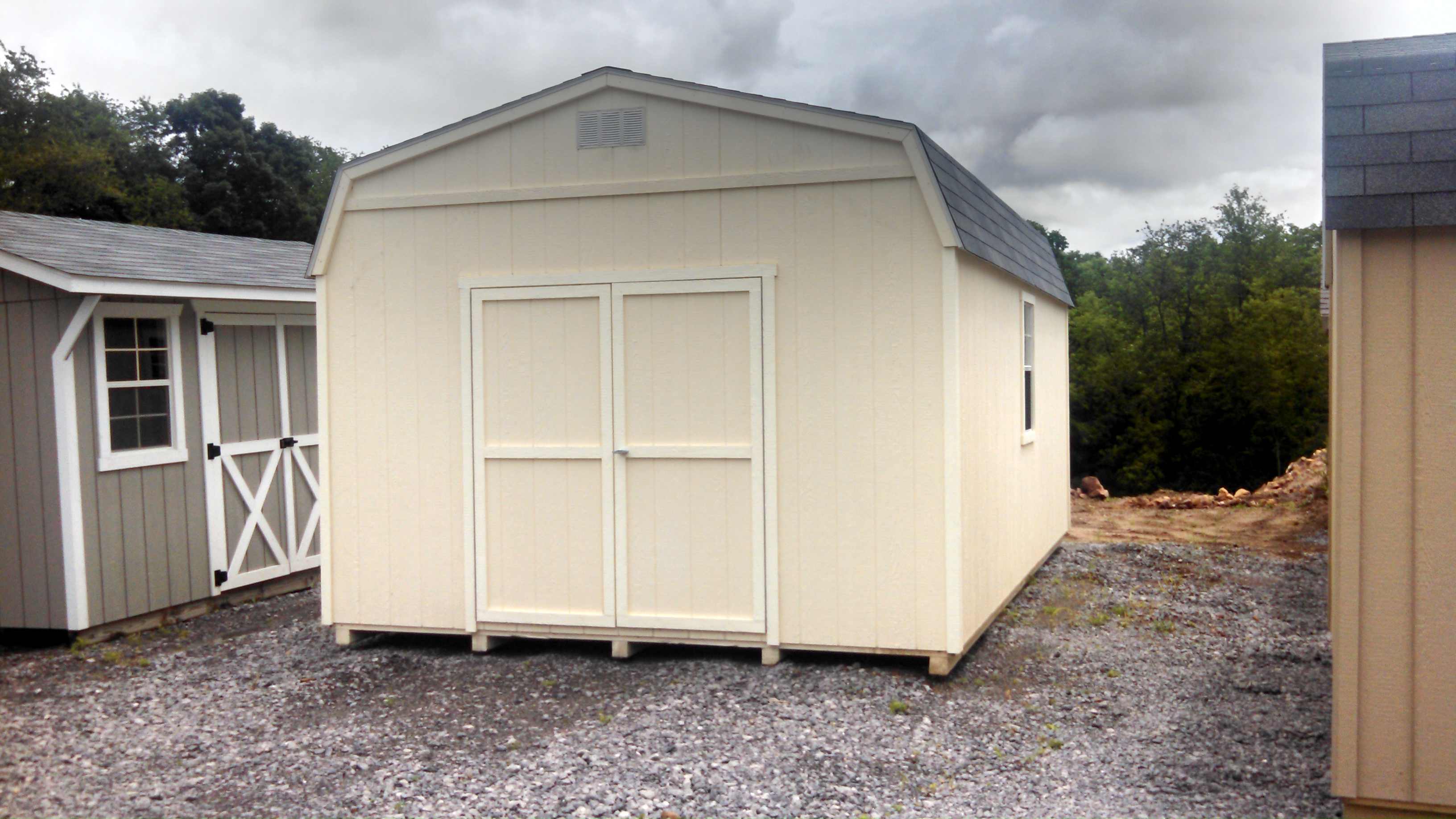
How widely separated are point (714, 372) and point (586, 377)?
759 mm

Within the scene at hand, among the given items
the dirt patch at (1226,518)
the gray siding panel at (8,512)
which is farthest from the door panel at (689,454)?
the dirt patch at (1226,518)

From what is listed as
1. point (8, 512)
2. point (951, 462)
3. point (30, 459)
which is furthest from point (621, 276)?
point (8, 512)

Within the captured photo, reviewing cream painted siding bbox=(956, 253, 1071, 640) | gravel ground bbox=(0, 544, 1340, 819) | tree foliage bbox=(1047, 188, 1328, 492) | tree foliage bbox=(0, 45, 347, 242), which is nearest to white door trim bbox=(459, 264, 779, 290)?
cream painted siding bbox=(956, 253, 1071, 640)

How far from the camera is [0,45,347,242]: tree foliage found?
28203mm

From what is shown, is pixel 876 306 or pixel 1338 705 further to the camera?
pixel 876 306

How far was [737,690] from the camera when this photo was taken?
5395 mm

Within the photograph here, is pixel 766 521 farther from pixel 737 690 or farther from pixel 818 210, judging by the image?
pixel 818 210

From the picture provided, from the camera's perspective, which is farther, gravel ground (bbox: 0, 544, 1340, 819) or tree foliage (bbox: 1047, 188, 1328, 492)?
tree foliage (bbox: 1047, 188, 1328, 492)

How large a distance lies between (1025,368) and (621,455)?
12.0 feet

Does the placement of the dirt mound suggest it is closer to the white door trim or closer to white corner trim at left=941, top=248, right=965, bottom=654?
white corner trim at left=941, top=248, right=965, bottom=654

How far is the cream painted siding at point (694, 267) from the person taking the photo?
18.3 feet

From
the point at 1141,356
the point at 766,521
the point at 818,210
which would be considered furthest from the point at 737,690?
the point at 1141,356

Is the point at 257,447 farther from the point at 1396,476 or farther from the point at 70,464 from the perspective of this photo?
the point at 1396,476

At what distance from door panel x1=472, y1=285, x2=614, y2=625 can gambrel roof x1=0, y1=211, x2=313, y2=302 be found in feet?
4.64
